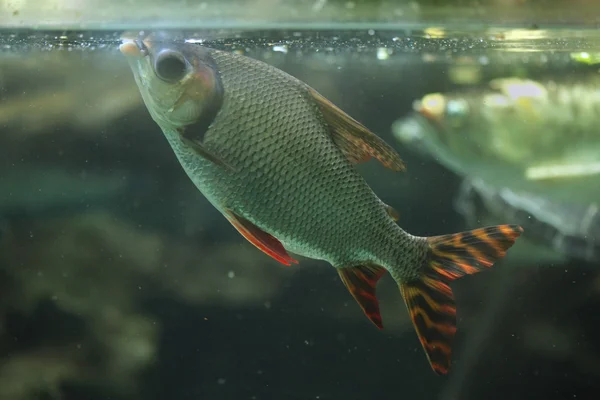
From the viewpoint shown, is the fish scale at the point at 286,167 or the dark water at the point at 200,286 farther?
the dark water at the point at 200,286

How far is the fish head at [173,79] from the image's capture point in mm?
1204

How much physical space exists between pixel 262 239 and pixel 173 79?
1.49ft

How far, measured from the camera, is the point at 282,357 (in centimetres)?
255

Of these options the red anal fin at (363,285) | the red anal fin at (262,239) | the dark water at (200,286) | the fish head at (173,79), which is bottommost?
the dark water at (200,286)

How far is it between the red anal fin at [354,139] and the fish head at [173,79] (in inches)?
11.8

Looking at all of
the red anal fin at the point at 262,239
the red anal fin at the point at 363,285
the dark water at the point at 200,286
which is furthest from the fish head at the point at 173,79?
the dark water at the point at 200,286

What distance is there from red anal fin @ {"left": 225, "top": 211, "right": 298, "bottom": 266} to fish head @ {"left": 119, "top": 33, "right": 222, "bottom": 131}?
0.92 feet

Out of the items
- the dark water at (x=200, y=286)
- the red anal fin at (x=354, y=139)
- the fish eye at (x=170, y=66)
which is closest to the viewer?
the fish eye at (x=170, y=66)

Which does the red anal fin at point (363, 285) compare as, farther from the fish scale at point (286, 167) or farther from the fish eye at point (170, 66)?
the fish eye at point (170, 66)

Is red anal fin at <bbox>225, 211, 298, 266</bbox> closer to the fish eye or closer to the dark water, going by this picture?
the fish eye

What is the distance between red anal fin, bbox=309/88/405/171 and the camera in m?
1.37

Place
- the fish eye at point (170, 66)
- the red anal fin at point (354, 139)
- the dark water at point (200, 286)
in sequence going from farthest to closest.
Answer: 1. the dark water at point (200, 286)
2. the red anal fin at point (354, 139)
3. the fish eye at point (170, 66)

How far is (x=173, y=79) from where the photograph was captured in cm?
121

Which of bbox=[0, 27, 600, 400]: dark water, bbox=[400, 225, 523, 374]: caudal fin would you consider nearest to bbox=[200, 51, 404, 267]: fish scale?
bbox=[400, 225, 523, 374]: caudal fin
